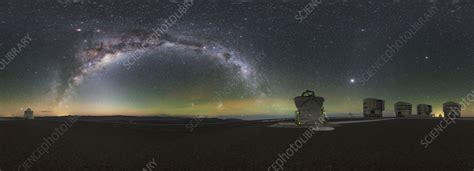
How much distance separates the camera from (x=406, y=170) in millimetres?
12445

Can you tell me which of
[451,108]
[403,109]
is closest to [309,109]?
[403,109]

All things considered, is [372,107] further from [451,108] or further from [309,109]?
[309,109]

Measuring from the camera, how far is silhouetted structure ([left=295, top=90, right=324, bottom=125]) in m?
36.4

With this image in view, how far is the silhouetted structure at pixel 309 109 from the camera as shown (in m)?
36.4

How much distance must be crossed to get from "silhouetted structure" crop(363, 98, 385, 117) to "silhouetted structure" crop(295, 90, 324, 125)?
40684 mm

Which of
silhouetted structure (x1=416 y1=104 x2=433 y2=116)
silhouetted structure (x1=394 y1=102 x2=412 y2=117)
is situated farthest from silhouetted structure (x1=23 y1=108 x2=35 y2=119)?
silhouetted structure (x1=416 y1=104 x2=433 y2=116)

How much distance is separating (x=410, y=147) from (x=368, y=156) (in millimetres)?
4295

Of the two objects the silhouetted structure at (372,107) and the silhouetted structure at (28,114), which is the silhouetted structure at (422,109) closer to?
the silhouetted structure at (372,107)

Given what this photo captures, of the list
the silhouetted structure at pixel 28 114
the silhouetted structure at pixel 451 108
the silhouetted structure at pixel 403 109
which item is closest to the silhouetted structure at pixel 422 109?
the silhouetted structure at pixel 403 109

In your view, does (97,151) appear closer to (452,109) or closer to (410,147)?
(410,147)

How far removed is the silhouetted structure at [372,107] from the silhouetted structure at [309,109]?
4068 centimetres

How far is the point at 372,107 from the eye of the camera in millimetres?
74250

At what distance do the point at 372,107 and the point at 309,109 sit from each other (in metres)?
42.2

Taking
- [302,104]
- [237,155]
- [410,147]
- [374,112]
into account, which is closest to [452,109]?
[374,112]
